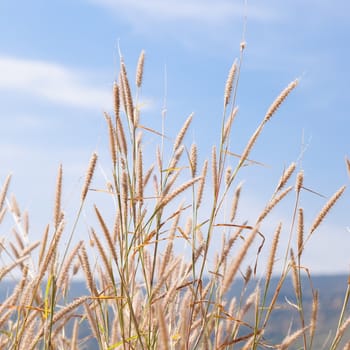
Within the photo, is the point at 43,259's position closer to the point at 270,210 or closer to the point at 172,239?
the point at 172,239

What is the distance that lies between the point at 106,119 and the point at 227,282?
80 cm

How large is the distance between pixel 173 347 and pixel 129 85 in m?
0.82

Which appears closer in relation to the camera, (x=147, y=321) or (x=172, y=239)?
(x=172, y=239)

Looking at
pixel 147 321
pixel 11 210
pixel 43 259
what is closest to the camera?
pixel 43 259

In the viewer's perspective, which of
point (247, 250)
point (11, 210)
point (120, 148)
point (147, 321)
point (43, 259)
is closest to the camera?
point (247, 250)

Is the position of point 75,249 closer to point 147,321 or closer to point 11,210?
point 147,321

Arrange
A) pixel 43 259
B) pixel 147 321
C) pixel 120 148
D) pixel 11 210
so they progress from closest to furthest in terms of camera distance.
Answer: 1. pixel 43 259
2. pixel 120 148
3. pixel 147 321
4. pixel 11 210

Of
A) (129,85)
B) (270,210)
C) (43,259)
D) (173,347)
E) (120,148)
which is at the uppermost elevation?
(129,85)

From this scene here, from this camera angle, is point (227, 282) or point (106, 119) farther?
point (106, 119)

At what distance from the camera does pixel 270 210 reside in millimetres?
1951

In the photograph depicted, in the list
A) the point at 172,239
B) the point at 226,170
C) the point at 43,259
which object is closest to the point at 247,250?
the point at 172,239

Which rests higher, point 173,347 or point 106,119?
point 106,119

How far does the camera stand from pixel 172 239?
191cm

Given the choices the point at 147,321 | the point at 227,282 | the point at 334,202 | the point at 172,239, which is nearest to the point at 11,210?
the point at 147,321
